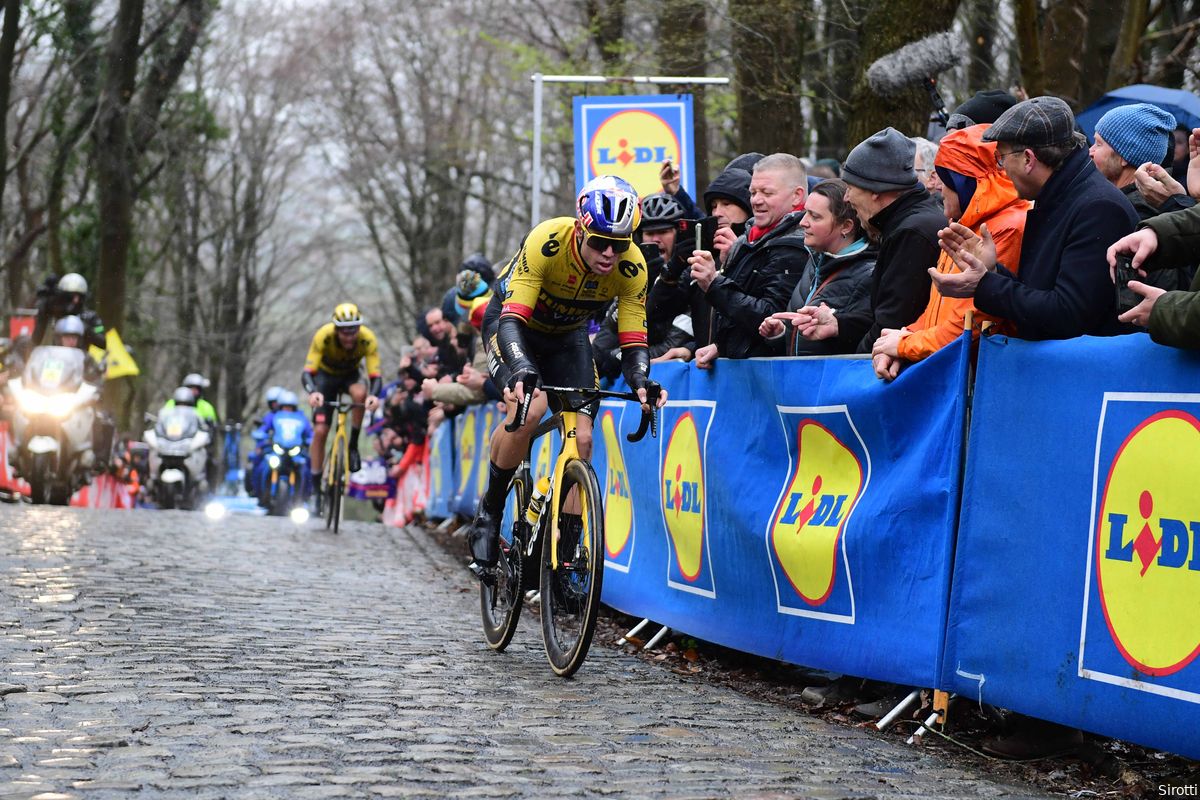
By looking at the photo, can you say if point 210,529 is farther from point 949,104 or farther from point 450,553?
point 949,104

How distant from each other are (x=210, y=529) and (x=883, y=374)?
35.0 ft

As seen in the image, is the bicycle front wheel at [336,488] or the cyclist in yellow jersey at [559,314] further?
the bicycle front wheel at [336,488]

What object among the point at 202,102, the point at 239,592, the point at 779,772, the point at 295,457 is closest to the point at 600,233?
the point at 779,772

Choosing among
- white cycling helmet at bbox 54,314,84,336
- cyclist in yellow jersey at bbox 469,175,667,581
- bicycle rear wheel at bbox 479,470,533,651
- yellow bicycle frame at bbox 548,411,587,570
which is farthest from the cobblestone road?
white cycling helmet at bbox 54,314,84,336

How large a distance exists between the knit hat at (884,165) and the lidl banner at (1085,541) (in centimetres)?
134

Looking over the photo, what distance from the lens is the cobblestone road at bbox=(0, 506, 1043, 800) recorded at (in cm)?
500

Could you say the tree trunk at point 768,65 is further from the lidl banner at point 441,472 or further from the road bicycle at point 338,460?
the road bicycle at point 338,460

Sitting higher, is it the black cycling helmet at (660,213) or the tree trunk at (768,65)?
the tree trunk at (768,65)

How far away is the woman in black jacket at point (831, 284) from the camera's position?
7.40 metres

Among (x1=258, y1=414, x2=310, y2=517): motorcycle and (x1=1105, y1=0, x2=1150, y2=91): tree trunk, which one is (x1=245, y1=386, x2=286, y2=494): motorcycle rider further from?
(x1=1105, y1=0, x2=1150, y2=91): tree trunk

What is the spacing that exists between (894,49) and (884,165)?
515 cm

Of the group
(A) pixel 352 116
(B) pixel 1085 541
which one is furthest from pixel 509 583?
(A) pixel 352 116

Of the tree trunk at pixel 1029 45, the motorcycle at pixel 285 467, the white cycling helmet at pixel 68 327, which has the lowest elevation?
the motorcycle at pixel 285 467

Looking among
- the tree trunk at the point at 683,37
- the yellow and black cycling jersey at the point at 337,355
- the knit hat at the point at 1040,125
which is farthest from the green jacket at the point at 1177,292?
the tree trunk at the point at 683,37
